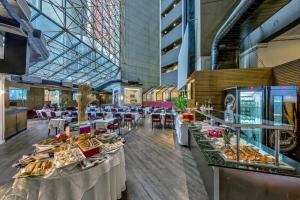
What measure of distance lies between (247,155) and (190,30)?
11.0 metres

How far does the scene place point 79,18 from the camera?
13383 millimetres

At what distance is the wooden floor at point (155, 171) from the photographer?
301 cm

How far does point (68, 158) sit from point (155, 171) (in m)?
2.20

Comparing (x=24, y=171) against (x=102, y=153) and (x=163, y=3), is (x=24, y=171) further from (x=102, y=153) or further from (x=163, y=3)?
(x=163, y=3)

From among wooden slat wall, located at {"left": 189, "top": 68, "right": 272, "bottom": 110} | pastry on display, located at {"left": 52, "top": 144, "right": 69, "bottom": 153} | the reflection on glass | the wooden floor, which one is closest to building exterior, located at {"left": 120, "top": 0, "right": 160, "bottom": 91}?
wooden slat wall, located at {"left": 189, "top": 68, "right": 272, "bottom": 110}

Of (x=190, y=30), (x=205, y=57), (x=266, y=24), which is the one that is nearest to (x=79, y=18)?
(x=190, y=30)

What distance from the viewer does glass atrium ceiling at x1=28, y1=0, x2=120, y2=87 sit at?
431 inches

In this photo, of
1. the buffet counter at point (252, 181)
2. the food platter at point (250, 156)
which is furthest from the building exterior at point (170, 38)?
the buffet counter at point (252, 181)

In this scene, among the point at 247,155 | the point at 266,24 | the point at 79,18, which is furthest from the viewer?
the point at 79,18

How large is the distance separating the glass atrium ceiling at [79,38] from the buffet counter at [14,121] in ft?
15.4

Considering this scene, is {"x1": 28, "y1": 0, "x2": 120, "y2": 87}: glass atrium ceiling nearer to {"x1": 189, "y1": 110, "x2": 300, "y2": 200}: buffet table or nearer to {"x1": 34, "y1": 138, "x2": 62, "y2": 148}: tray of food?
{"x1": 34, "y1": 138, "x2": 62, "y2": 148}: tray of food

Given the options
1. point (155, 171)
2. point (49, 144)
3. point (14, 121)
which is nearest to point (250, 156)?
point (155, 171)

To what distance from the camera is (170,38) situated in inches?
840

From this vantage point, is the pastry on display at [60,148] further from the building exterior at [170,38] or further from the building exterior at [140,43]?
the building exterior at [140,43]
